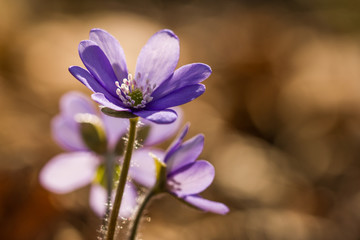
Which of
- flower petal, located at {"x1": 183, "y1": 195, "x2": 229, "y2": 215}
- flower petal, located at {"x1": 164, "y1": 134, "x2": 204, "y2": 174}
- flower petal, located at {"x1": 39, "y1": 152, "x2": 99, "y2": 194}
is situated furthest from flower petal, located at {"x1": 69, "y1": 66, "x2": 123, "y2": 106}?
flower petal, located at {"x1": 39, "y1": 152, "x2": 99, "y2": 194}

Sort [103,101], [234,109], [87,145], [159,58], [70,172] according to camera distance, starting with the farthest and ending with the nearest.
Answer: [234,109], [70,172], [87,145], [159,58], [103,101]

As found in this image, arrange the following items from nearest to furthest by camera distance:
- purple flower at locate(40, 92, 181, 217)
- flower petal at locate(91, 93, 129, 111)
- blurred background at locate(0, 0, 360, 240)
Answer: flower petal at locate(91, 93, 129, 111) < purple flower at locate(40, 92, 181, 217) < blurred background at locate(0, 0, 360, 240)

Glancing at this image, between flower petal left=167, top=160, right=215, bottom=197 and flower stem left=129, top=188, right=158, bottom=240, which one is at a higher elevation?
flower petal left=167, top=160, right=215, bottom=197

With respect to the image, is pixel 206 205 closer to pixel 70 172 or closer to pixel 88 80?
pixel 88 80

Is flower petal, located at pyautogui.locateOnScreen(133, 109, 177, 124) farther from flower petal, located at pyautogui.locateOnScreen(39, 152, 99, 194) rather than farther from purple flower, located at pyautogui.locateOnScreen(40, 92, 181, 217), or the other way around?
flower petal, located at pyautogui.locateOnScreen(39, 152, 99, 194)

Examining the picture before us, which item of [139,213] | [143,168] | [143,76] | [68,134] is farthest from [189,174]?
[68,134]

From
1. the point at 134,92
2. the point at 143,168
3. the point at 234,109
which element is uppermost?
the point at 134,92
